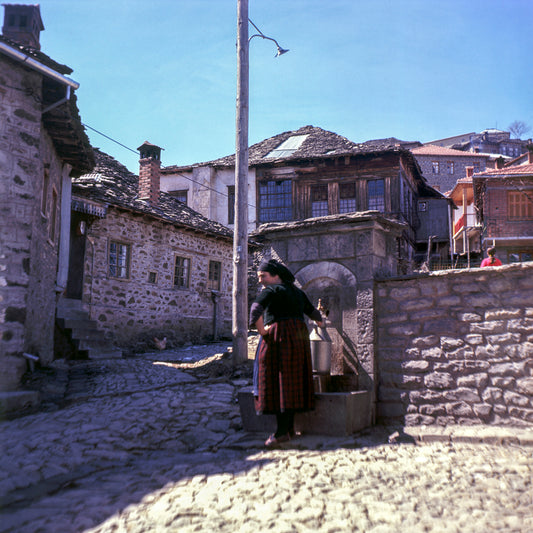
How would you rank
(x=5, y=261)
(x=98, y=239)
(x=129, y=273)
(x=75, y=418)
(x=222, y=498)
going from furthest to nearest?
(x=129, y=273)
(x=98, y=239)
(x=5, y=261)
(x=75, y=418)
(x=222, y=498)

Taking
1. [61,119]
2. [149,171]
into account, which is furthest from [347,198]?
[61,119]

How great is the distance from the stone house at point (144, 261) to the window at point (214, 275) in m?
0.03

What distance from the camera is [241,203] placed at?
8.98m

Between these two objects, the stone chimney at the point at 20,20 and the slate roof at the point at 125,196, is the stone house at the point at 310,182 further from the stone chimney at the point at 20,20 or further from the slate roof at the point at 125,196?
the stone chimney at the point at 20,20

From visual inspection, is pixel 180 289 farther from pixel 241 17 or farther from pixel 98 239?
pixel 241 17

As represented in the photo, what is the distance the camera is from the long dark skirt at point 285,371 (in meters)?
4.61

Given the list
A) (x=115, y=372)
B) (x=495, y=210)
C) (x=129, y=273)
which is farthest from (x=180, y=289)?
(x=495, y=210)

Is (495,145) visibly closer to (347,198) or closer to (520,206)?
(520,206)

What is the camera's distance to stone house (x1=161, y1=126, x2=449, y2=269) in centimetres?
1973

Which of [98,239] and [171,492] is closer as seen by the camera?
[171,492]

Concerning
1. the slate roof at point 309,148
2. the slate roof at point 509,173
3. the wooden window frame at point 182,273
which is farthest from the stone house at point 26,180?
the slate roof at point 509,173

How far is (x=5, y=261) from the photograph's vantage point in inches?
272

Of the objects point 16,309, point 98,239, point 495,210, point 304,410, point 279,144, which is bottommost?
point 304,410

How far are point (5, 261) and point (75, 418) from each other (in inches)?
99.6
